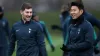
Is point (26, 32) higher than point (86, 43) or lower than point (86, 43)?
lower

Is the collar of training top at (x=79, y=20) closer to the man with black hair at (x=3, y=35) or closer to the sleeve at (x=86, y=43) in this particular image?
the sleeve at (x=86, y=43)

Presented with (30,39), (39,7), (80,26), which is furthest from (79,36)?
(39,7)

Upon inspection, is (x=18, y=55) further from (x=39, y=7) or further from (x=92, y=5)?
(x=39, y=7)

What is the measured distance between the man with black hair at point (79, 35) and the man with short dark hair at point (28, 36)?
116 centimetres

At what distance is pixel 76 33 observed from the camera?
10.7 meters

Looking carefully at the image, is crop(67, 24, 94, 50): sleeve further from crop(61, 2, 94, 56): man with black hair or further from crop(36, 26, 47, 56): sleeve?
crop(36, 26, 47, 56): sleeve

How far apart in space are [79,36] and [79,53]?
314 millimetres

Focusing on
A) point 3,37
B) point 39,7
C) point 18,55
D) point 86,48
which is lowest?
point 39,7

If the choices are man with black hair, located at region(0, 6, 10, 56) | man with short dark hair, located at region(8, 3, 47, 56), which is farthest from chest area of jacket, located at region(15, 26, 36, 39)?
man with black hair, located at region(0, 6, 10, 56)

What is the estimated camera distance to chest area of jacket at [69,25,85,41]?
Result: 35.1 ft

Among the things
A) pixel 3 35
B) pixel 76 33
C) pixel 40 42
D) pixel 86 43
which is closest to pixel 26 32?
pixel 40 42

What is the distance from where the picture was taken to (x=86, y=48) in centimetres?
1063

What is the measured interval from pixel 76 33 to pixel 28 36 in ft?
4.38

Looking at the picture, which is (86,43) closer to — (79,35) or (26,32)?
(79,35)
